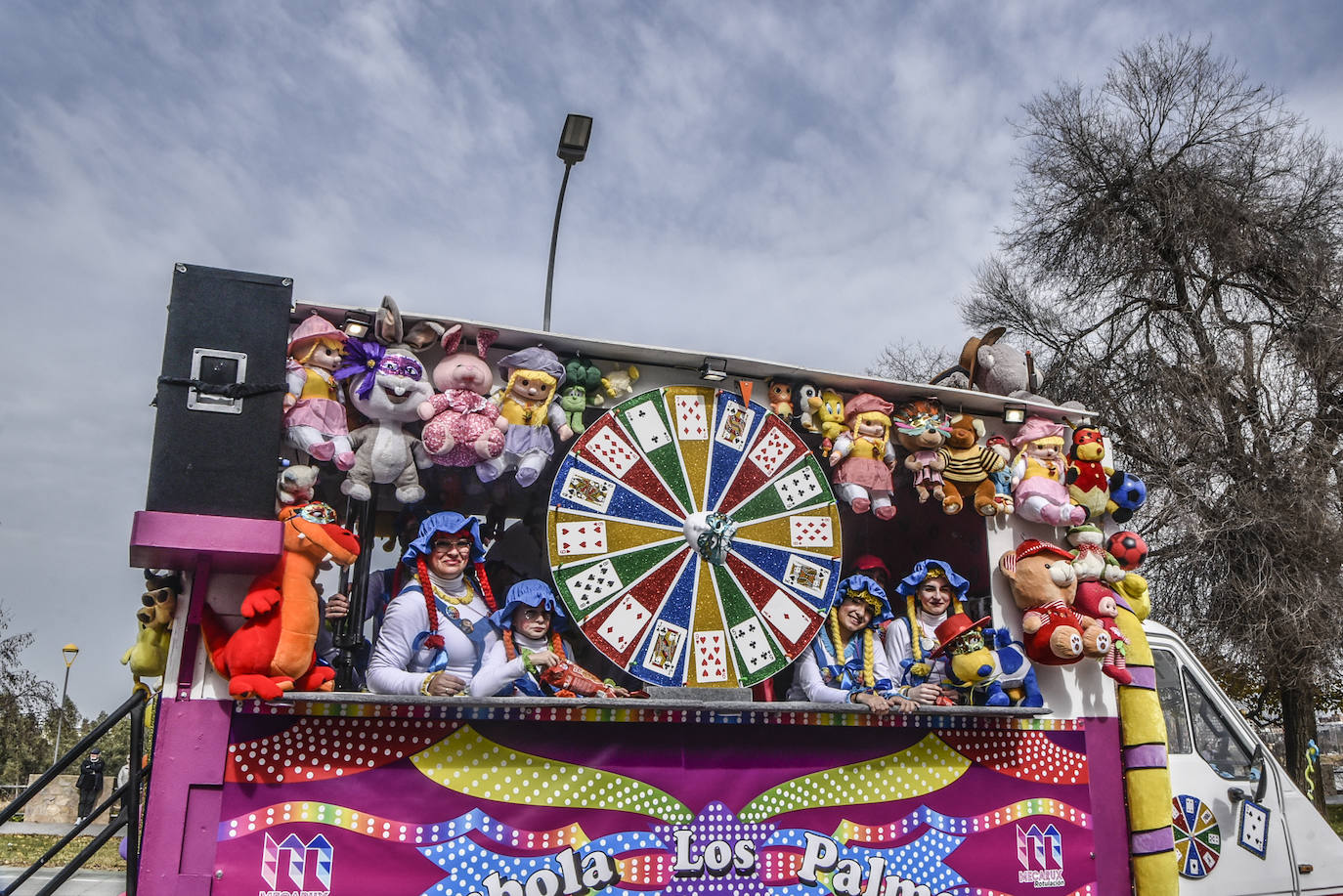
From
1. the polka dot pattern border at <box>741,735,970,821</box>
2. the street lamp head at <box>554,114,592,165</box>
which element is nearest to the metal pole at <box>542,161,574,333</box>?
the street lamp head at <box>554,114,592,165</box>

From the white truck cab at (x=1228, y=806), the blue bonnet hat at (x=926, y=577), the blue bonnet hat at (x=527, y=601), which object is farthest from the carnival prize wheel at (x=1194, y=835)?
the blue bonnet hat at (x=527, y=601)

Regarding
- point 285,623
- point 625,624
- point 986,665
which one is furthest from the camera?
point 986,665

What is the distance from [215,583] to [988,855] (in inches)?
142

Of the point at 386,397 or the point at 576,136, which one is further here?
the point at 576,136

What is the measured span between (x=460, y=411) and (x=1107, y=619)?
3399mm

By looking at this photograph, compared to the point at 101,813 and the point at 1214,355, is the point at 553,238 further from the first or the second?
the point at 1214,355

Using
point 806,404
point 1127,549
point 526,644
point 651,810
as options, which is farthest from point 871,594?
point 526,644

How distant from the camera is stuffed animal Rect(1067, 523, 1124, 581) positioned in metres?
5.41

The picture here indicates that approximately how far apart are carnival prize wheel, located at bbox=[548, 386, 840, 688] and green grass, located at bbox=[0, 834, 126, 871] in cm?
790

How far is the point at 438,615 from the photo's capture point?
4.50 m

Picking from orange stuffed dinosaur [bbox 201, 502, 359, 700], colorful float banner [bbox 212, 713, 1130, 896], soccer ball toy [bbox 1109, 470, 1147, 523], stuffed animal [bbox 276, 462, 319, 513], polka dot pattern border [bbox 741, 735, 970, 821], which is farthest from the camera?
soccer ball toy [bbox 1109, 470, 1147, 523]

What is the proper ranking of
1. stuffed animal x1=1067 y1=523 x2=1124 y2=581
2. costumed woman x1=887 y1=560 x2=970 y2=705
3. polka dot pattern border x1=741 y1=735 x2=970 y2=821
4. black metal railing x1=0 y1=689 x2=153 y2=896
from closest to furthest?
black metal railing x1=0 y1=689 x2=153 y2=896 < polka dot pattern border x1=741 y1=735 x2=970 y2=821 < costumed woman x1=887 y1=560 x2=970 y2=705 < stuffed animal x1=1067 y1=523 x2=1124 y2=581

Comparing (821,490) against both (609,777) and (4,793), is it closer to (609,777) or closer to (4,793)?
(609,777)

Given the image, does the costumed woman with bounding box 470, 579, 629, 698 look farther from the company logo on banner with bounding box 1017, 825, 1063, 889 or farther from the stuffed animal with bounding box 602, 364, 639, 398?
the company logo on banner with bounding box 1017, 825, 1063, 889
